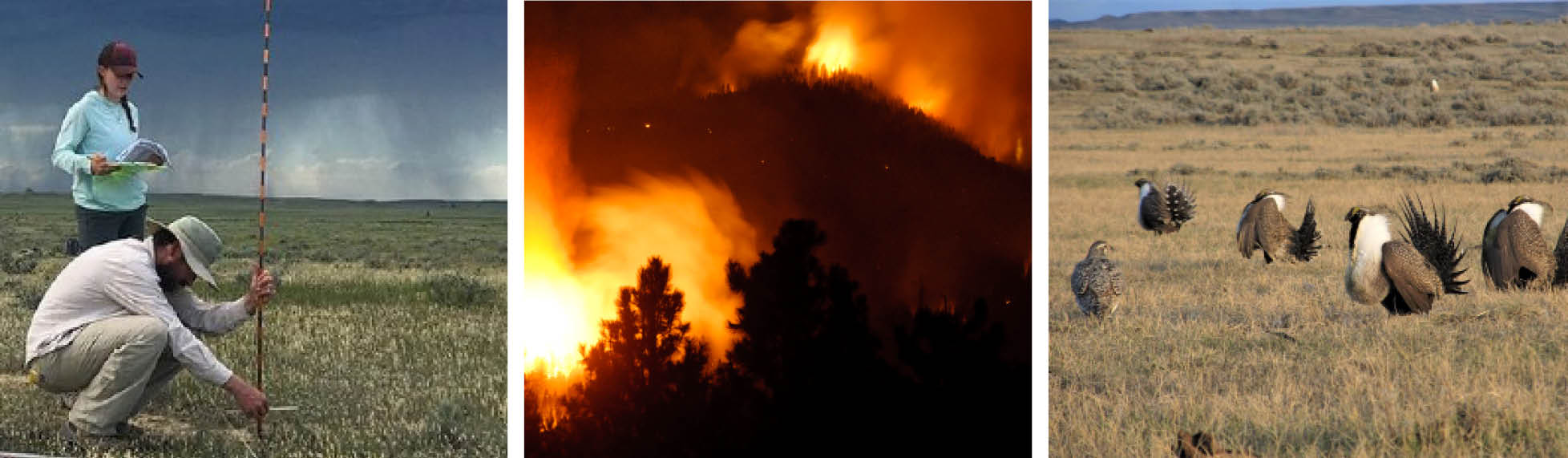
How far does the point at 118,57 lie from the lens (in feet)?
20.0

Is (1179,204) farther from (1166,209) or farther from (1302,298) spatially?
(1302,298)

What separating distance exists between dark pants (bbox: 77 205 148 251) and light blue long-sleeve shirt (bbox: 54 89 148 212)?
0.9 inches

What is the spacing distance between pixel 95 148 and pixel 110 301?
68 cm

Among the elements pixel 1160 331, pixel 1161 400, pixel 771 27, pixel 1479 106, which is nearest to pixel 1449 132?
pixel 1479 106

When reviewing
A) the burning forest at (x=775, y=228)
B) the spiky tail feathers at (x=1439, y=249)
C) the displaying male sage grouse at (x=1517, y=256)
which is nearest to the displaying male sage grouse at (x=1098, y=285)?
the spiky tail feathers at (x=1439, y=249)

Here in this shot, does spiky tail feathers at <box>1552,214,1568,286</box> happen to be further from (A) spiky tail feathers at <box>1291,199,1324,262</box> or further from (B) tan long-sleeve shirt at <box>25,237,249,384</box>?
(B) tan long-sleeve shirt at <box>25,237,249,384</box>

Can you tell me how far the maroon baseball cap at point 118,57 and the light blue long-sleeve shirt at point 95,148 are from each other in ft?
0.38

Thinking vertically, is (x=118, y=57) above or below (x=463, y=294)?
above

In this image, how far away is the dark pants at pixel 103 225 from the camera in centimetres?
616

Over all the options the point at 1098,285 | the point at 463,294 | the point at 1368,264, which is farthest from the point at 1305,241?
the point at 463,294

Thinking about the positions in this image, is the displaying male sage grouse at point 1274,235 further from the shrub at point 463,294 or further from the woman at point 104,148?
the woman at point 104,148

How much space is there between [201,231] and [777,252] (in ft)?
7.57

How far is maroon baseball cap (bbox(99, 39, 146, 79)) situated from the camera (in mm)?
6055

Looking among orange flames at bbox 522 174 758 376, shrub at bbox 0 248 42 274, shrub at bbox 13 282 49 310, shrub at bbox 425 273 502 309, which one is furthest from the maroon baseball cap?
shrub at bbox 0 248 42 274
